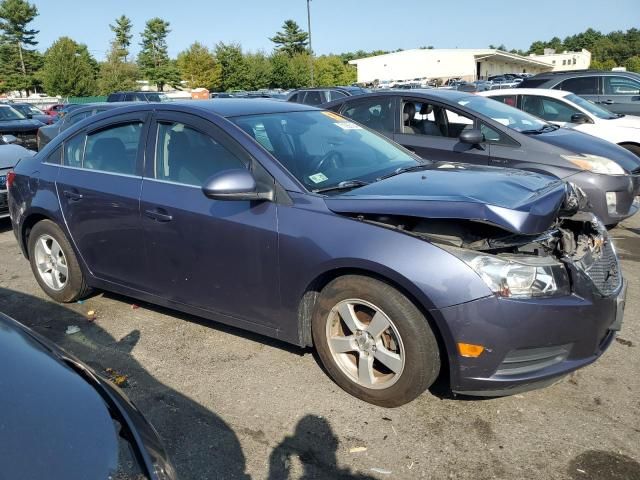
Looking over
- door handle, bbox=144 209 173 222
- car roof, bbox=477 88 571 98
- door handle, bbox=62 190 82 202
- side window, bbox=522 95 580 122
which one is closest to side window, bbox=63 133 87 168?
door handle, bbox=62 190 82 202

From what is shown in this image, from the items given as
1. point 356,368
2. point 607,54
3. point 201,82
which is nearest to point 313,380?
point 356,368

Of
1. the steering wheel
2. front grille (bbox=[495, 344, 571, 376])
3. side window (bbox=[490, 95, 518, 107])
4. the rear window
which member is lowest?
front grille (bbox=[495, 344, 571, 376])

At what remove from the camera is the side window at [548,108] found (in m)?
9.05

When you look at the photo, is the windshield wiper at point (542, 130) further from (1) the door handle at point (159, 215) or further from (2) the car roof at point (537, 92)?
(1) the door handle at point (159, 215)

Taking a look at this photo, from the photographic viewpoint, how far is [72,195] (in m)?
4.35

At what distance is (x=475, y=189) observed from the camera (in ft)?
10.2

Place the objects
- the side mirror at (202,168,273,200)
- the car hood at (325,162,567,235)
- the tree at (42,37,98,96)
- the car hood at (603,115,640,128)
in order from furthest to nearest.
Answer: the tree at (42,37,98,96) < the car hood at (603,115,640,128) < the side mirror at (202,168,273,200) < the car hood at (325,162,567,235)

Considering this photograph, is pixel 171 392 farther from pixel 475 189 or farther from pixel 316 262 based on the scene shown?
pixel 475 189

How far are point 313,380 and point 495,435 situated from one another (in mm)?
1107

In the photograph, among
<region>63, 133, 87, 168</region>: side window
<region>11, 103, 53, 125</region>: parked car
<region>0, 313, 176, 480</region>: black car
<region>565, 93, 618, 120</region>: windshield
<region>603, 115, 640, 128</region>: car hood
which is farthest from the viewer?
<region>11, 103, 53, 125</region>: parked car

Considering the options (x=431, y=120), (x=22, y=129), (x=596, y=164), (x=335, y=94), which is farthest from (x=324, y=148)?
(x=22, y=129)

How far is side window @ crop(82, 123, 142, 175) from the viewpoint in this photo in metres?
4.07

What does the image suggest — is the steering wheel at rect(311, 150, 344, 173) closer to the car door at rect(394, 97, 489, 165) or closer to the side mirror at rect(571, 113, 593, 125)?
the car door at rect(394, 97, 489, 165)

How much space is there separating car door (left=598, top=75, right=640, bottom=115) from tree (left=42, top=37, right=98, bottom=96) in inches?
2110
